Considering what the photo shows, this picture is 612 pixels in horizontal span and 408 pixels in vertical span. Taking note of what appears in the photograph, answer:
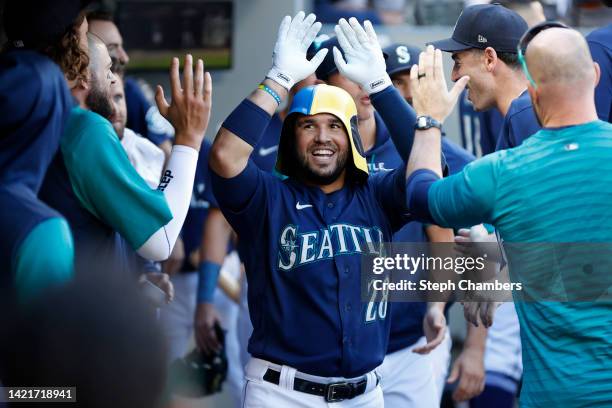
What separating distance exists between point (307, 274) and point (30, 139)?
4.02ft

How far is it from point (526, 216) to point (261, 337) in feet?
3.53

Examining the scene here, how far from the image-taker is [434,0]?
7656mm

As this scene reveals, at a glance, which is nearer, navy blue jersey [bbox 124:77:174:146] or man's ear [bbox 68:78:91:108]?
man's ear [bbox 68:78:91:108]

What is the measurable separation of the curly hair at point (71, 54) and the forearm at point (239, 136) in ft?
1.80

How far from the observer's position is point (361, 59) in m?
3.32

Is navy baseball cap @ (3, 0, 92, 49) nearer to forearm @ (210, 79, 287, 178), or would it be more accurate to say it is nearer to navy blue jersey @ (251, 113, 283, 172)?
forearm @ (210, 79, 287, 178)

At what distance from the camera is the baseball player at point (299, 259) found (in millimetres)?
3312

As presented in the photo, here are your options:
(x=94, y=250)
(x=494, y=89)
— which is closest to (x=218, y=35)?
(x=494, y=89)

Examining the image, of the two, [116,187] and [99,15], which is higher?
[99,15]

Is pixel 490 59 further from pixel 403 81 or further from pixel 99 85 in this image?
pixel 99 85

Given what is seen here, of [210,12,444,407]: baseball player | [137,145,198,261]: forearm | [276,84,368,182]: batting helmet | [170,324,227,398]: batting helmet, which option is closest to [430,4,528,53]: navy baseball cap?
[276,84,368,182]: batting helmet

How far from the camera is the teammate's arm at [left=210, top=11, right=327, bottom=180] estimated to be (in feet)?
10.7

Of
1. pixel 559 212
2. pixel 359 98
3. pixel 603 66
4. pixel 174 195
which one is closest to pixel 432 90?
pixel 559 212

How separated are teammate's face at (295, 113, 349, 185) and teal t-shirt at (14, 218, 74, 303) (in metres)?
1.40
